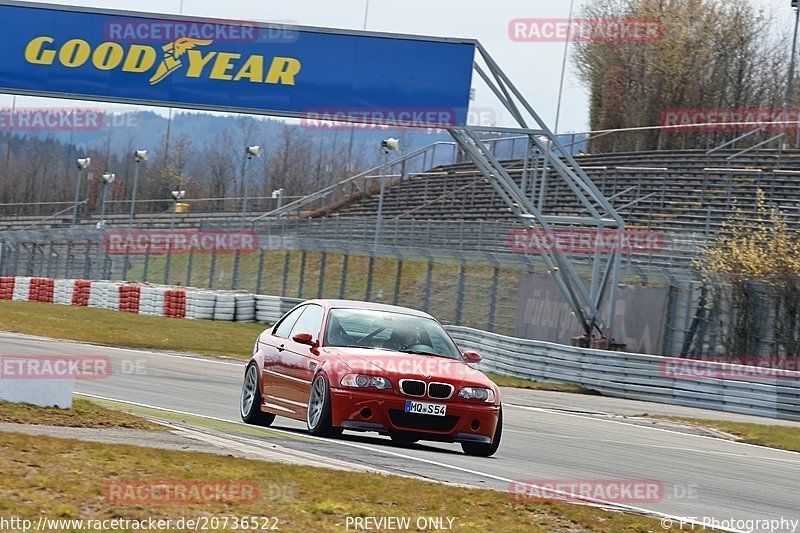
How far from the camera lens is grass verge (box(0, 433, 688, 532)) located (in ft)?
23.7

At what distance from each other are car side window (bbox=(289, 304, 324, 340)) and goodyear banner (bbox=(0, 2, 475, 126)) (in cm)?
1403

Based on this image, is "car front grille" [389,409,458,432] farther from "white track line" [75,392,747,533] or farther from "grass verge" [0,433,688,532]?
"grass verge" [0,433,688,532]

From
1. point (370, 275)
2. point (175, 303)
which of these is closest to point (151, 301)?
point (175, 303)

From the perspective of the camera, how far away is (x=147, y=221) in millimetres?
59375

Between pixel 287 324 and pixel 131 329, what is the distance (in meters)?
21.6

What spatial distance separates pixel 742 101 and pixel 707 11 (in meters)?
4.39

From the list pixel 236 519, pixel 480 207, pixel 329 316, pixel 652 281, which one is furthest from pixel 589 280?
pixel 236 519

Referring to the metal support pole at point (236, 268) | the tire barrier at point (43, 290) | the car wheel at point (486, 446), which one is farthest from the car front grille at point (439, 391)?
the tire barrier at point (43, 290)

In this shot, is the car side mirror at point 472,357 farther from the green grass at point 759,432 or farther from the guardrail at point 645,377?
the guardrail at point 645,377

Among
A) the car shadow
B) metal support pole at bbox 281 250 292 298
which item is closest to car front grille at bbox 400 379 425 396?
the car shadow

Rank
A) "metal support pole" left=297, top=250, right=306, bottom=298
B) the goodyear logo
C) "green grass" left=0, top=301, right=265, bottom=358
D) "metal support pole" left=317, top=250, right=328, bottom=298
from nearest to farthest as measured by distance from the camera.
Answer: the goodyear logo
"green grass" left=0, top=301, right=265, bottom=358
"metal support pole" left=317, top=250, right=328, bottom=298
"metal support pole" left=297, top=250, right=306, bottom=298

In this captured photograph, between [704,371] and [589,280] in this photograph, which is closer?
[704,371]

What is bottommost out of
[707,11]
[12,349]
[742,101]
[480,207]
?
[12,349]

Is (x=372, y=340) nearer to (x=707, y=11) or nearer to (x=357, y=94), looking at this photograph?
(x=357, y=94)
